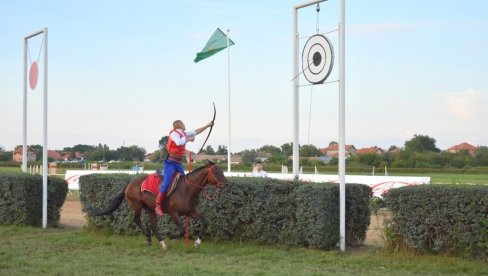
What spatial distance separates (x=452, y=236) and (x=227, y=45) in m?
12.6

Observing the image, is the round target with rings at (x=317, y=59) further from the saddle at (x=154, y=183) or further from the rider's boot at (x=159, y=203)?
the rider's boot at (x=159, y=203)

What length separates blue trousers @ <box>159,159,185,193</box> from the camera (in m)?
10.9

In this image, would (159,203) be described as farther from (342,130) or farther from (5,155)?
(5,155)

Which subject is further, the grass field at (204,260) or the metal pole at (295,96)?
the metal pole at (295,96)

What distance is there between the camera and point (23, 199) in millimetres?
14594

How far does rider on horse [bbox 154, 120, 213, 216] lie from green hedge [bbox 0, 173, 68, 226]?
15.8ft

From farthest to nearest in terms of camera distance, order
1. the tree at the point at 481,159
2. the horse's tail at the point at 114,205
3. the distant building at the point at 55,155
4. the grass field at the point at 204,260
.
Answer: the distant building at the point at 55,155 → the tree at the point at 481,159 → the horse's tail at the point at 114,205 → the grass field at the point at 204,260

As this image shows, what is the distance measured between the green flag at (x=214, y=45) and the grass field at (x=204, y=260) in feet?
29.1

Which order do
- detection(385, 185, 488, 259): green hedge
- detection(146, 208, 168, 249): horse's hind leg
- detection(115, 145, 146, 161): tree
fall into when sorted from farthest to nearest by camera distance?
detection(115, 145, 146, 161): tree, detection(146, 208, 168, 249): horse's hind leg, detection(385, 185, 488, 259): green hedge

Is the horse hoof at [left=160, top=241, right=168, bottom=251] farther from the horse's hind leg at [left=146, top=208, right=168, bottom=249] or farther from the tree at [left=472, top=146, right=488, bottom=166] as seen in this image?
the tree at [left=472, top=146, right=488, bottom=166]

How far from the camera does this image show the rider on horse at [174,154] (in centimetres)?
1091

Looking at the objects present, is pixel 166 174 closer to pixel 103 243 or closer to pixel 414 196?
pixel 103 243

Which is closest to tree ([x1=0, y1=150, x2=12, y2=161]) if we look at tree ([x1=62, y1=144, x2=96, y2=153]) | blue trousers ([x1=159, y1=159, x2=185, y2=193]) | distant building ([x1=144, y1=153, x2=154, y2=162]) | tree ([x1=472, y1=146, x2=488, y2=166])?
tree ([x1=62, y1=144, x2=96, y2=153])

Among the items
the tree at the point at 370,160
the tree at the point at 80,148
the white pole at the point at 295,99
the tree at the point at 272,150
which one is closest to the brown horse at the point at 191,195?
the white pole at the point at 295,99
